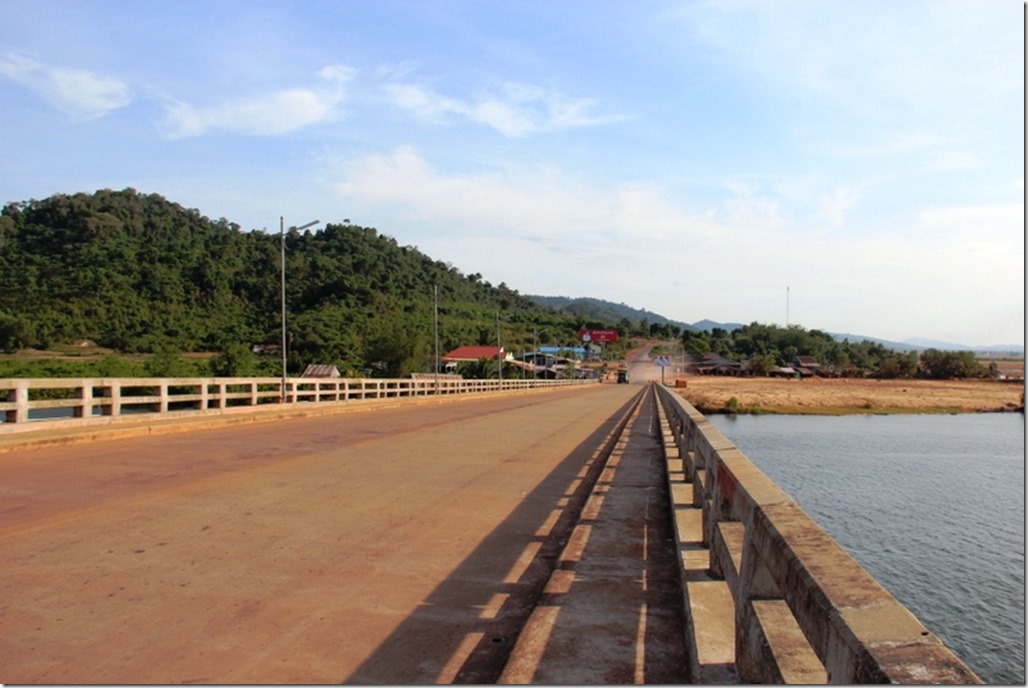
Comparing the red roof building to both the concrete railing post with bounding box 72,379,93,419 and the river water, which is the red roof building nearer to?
the river water

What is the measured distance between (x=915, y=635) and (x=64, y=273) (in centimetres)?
11298

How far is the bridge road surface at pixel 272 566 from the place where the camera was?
14.7 feet

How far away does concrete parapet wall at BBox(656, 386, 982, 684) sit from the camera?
6.38 feet

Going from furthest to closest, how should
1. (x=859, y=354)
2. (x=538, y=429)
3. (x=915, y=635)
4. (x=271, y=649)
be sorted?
(x=859, y=354) → (x=538, y=429) → (x=271, y=649) → (x=915, y=635)

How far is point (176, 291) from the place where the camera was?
10119cm

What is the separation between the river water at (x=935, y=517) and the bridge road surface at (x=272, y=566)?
17.6 ft

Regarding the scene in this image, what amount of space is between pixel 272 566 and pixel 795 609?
16.0ft

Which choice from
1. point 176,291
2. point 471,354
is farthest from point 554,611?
point 471,354

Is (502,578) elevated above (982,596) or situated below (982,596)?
above

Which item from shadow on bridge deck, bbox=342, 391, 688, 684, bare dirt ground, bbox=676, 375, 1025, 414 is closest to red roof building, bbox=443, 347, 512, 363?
bare dirt ground, bbox=676, 375, 1025, 414

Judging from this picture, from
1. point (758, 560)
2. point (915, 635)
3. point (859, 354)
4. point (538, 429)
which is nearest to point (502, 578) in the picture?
point (758, 560)

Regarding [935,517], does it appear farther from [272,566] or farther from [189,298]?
[189,298]

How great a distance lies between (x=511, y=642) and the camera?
16.0 feet

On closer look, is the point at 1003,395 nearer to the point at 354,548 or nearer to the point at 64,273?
the point at 354,548
